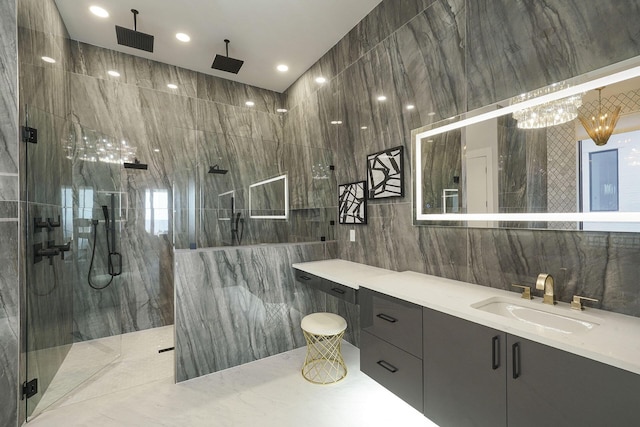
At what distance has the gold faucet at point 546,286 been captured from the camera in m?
1.42

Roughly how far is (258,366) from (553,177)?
267 cm

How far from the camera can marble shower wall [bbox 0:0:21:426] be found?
1791 millimetres

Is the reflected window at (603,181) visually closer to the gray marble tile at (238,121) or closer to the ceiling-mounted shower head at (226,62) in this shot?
the gray marble tile at (238,121)

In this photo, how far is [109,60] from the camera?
10.7 ft

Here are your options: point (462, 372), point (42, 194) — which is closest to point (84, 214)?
point (42, 194)

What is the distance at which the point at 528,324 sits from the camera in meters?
1.19

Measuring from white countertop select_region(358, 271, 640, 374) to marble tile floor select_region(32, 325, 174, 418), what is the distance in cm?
A: 217

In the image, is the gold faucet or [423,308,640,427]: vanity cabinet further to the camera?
the gold faucet

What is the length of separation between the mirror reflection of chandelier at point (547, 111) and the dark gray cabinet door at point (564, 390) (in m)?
1.14

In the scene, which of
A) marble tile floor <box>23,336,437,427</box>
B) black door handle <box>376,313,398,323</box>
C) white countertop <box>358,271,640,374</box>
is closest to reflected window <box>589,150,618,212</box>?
white countertop <box>358,271,640,374</box>

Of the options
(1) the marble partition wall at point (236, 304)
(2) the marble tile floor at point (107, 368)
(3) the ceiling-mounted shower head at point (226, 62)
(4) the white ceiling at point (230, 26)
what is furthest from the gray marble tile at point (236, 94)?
(2) the marble tile floor at point (107, 368)

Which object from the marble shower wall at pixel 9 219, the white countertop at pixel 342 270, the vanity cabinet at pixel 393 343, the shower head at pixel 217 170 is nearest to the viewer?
the vanity cabinet at pixel 393 343

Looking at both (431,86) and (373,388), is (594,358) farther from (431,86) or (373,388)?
(431,86)

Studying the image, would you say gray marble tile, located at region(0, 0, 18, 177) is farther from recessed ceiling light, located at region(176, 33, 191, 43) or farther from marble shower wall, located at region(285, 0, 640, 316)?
marble shower wall, located at region(285, 0, 640, 316)
